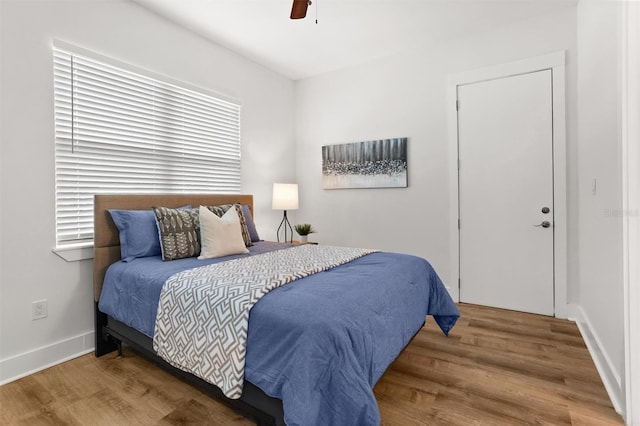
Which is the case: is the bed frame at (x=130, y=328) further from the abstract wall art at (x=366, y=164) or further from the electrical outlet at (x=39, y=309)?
the abstract wall art at (x=366, y=164)

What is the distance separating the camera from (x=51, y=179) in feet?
7.54

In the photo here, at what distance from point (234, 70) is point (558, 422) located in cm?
397

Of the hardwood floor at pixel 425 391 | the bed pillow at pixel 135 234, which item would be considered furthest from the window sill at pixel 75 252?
the hardwood floor at pixel 425 391

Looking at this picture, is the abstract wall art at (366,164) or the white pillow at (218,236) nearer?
the white pillow at (218,236)

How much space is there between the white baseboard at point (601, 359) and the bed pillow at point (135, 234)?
298 centimetres

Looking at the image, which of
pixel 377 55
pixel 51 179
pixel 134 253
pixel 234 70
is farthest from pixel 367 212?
pixel 51 179

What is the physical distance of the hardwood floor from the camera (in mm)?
1684

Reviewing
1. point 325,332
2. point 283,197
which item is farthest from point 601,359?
point 283,197

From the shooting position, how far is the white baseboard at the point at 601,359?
1.73 meters

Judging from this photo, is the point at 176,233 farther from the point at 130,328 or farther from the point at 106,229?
the point at 130,328

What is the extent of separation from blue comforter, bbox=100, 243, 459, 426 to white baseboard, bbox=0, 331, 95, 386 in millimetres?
651

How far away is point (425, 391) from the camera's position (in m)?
1.89

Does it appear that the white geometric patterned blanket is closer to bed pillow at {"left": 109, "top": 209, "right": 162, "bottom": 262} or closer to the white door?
bed pillow at {"left": 109, "top": 209, "right": 162, "bottom": 262}

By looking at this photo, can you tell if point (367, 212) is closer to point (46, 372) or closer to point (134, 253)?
point (134, 253)
